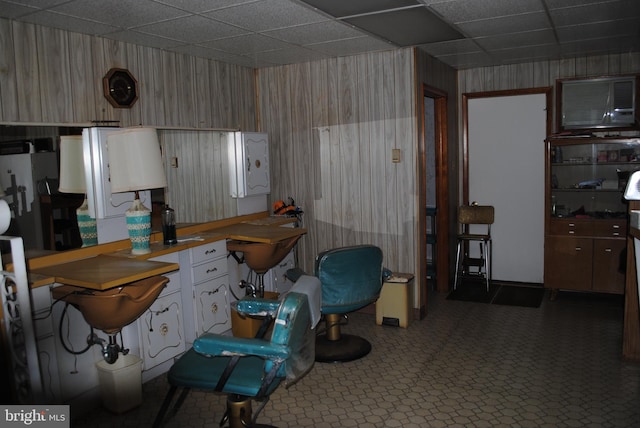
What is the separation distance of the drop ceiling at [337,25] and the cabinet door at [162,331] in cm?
192

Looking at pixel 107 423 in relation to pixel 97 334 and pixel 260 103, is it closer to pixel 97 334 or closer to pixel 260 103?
pixel 97 334

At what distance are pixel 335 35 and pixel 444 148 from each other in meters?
2.17

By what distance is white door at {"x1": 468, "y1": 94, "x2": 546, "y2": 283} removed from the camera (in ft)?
20.2

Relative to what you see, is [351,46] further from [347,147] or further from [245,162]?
[245,162]

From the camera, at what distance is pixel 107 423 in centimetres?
333

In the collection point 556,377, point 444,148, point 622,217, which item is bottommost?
point 556,377

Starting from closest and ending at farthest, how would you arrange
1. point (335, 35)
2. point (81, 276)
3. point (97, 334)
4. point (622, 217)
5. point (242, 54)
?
point (81, 276), point (97, 334), point (335, 35), point (242, 54), point (622, 217)

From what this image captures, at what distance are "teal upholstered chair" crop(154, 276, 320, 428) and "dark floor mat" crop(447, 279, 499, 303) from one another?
10.9ft

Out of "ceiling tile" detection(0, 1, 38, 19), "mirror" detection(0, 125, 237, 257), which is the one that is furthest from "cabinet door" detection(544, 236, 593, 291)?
"ceiling tile" detection(0, 1, 38, 19)

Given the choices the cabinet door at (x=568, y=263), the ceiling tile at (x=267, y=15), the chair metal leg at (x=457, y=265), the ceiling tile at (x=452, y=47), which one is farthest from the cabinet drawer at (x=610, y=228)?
the ceiling tile at (x=267, y=15)

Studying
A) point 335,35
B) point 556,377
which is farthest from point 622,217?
point 335,35

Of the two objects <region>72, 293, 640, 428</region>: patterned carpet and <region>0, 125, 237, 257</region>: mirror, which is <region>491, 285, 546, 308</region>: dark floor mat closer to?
<region>72, 293, 640, 428</region>: patterned carpet

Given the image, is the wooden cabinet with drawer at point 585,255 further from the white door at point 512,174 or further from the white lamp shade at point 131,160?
the white lamp shade at point 131,160

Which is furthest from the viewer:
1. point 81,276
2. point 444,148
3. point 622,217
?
point 444,148
